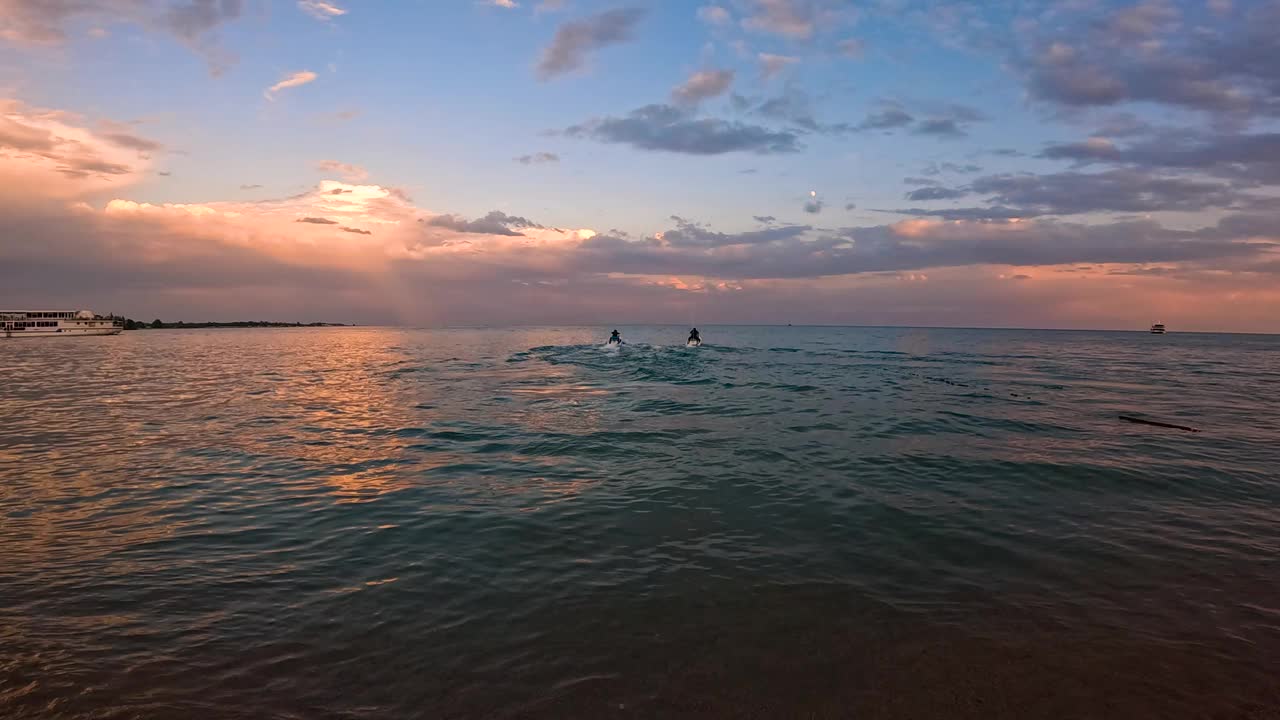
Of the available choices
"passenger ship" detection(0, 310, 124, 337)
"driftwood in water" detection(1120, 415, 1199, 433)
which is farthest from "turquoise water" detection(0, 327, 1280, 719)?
"passenger ship" detection(0, 310, 124, 337)

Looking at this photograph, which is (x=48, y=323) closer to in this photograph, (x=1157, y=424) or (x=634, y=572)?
(x=634, y=572)

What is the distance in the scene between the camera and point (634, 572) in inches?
391

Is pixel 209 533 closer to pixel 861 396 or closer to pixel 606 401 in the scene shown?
pixel 606 401

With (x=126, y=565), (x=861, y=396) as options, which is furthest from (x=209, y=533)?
(x=861, y=396)

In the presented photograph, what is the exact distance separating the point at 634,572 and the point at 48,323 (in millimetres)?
205339

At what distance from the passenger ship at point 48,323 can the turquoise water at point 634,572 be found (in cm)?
17316

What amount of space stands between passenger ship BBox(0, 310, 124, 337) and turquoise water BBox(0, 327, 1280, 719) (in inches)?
6817

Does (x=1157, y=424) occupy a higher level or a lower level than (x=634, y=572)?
higher

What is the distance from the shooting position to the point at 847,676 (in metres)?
6.87

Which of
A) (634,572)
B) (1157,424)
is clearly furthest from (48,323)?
(1157,424)

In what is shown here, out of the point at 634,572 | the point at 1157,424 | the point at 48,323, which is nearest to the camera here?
the point at 634,572

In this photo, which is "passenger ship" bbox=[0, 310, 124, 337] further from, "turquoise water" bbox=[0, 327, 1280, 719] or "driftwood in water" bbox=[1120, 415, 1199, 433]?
"driftwood in water" bbox=[1120, 415, 1199, 433]

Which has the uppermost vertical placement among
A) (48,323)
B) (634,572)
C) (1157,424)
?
(48,323)

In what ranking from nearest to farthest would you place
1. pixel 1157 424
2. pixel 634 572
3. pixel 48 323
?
pixel 634 572, pixel 1157 424, pixel 48 323
